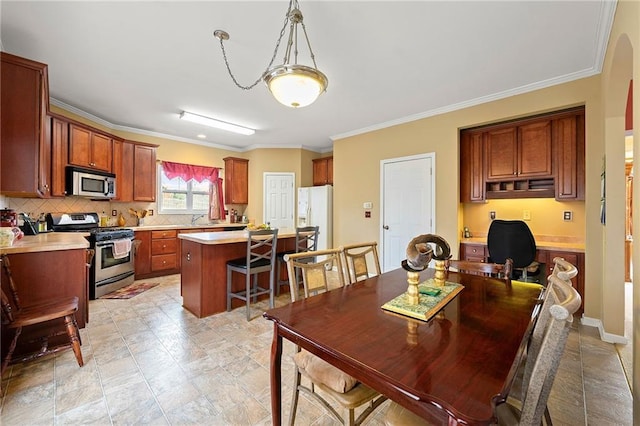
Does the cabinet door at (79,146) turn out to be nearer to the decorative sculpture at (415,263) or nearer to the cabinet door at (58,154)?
the cabinet door at (58,154)

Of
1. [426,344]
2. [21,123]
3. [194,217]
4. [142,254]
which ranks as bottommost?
[142,254]

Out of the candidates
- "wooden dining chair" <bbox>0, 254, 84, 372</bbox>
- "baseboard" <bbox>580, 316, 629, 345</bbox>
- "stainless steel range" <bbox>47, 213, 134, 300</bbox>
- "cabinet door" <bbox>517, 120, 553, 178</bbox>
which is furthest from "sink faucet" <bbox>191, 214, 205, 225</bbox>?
"baseboard" <bbox>580, 316, 629, 345</bbox>

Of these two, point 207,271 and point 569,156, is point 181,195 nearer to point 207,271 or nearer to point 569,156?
point 207,271

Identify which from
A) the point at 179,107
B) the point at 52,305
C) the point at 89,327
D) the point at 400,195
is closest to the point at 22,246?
the point at 52,305

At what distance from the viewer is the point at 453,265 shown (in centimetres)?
226

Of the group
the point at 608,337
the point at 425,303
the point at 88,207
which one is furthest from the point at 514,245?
the point at 88,207

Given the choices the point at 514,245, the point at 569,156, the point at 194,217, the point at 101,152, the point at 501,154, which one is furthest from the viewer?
the point at 194,217

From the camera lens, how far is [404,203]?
14.3ft

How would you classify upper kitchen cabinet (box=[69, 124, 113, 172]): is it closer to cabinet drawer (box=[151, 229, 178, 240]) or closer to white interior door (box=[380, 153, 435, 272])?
cabinet drawer (box=[151, 229, 178, 240])

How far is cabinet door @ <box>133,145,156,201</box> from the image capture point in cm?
470

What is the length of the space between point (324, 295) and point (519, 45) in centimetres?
277

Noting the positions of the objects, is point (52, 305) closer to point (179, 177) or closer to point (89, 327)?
point (89, 327)

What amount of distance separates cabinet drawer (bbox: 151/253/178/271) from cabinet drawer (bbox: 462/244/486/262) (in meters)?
4.70

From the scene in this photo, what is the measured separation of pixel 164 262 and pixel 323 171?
3569 mm
